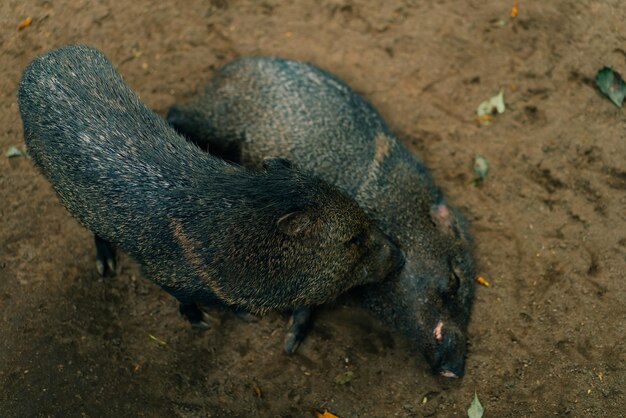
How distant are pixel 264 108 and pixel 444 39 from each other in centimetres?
158

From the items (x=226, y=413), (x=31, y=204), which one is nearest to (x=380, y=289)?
(x=226, y=413)

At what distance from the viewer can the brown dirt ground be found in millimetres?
3594

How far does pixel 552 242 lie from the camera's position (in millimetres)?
3963

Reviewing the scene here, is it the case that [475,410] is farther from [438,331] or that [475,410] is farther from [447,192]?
[447,192]

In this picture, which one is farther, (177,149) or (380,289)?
(380,289)

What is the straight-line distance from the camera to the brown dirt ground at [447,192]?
3.59m

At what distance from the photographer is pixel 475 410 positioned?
3496mm

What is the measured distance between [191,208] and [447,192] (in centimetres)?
186

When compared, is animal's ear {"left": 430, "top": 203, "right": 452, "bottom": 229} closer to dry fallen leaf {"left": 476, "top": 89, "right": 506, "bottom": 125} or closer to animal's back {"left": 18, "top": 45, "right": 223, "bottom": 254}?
dry fallen leaf {"left": 476, "top": 89, "right": 506, "bottom": 125}

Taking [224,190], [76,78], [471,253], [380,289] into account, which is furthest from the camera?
[471,253]

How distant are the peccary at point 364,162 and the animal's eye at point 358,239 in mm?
455

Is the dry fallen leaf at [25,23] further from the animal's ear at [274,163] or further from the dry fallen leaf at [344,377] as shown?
the dry fallen leaf at [344,377]

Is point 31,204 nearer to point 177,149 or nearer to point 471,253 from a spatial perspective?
point 177,149

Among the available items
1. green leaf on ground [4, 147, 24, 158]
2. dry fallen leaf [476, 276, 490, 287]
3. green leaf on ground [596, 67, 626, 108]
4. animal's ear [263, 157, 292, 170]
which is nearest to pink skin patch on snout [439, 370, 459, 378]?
dry fallen leaf [476, 276, 490, 287]
